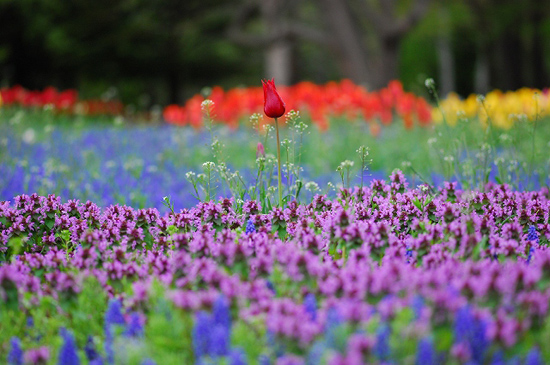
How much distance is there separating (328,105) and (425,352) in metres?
7.29

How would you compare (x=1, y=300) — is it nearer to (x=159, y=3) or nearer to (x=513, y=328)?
(x=513, y=328)

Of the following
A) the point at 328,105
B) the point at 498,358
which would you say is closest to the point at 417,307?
the point at 498,358

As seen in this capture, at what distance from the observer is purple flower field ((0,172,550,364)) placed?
61.6 inches

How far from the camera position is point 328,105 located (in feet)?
28.1

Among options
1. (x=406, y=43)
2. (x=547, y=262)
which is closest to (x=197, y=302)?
(x=547, y=262)

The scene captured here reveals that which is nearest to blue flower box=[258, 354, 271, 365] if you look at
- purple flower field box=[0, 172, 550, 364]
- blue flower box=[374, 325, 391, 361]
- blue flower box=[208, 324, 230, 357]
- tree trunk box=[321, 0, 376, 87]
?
purple flower field box=[0, 172, 550, 364]

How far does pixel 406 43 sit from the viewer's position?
29.4 m

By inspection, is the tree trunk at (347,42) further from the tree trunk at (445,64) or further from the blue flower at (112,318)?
the tree trunk at (445,64)

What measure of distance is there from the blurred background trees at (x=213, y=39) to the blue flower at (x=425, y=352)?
1285 centimetres

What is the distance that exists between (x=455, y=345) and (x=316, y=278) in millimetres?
554

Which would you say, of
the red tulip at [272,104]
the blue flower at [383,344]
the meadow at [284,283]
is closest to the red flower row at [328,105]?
the meadow at [284,283]

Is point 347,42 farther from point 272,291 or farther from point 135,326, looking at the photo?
point 135,326

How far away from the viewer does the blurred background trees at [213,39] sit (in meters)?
14.5

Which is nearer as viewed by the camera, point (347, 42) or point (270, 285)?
point (270, 285)
